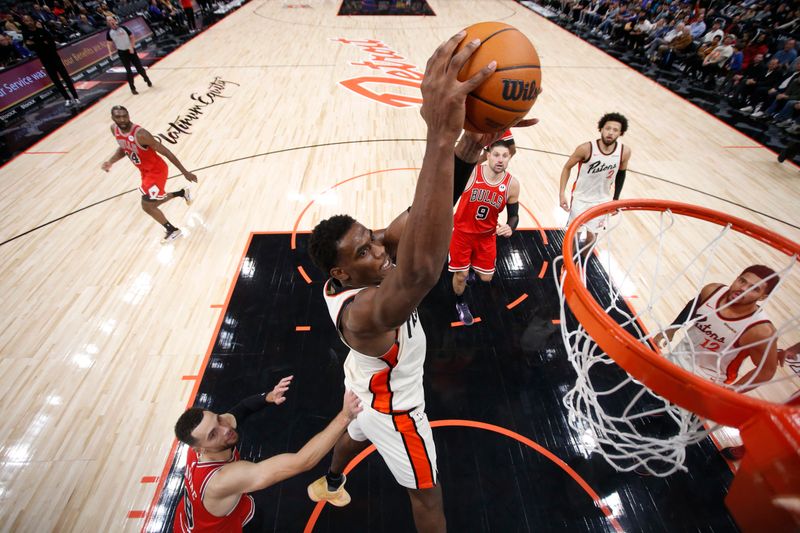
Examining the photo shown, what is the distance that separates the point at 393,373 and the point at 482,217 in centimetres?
203

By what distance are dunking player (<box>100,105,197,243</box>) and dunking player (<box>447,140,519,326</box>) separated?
142 inches

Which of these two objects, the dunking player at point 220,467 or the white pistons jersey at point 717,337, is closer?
the dunking player at point 220,467

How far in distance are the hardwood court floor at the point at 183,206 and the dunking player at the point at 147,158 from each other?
17.3 inches

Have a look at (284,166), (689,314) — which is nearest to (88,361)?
(284,166)

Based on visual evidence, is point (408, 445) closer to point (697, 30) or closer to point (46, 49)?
point (46, 49)

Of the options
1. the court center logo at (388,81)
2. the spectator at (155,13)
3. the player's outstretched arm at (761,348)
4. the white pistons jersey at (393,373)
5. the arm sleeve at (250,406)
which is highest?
the spectator at (155,13)

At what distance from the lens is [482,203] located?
3496 mm

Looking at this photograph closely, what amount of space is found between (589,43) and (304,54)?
9905mm

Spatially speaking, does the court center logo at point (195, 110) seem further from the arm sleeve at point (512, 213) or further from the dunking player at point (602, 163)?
the dunking player at point (602, 163)

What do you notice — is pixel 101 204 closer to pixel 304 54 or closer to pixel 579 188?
pixel 579 188

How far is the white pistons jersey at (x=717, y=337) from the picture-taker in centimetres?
246

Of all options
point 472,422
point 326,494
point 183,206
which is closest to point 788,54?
point 472,422

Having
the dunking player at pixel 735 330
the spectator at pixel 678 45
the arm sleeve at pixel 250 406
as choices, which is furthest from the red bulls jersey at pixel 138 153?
the spectator at pixel 678 45

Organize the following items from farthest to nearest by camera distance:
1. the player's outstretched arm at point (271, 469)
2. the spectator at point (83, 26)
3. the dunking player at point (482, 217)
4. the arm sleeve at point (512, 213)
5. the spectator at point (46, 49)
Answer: the spectator at point (83, 26)
the spectator at point (46, 49)
the arm sleeve at point (512, 213)
the dunking player at point (482, 217)
the player's outstretched arm at point (271, 469)
